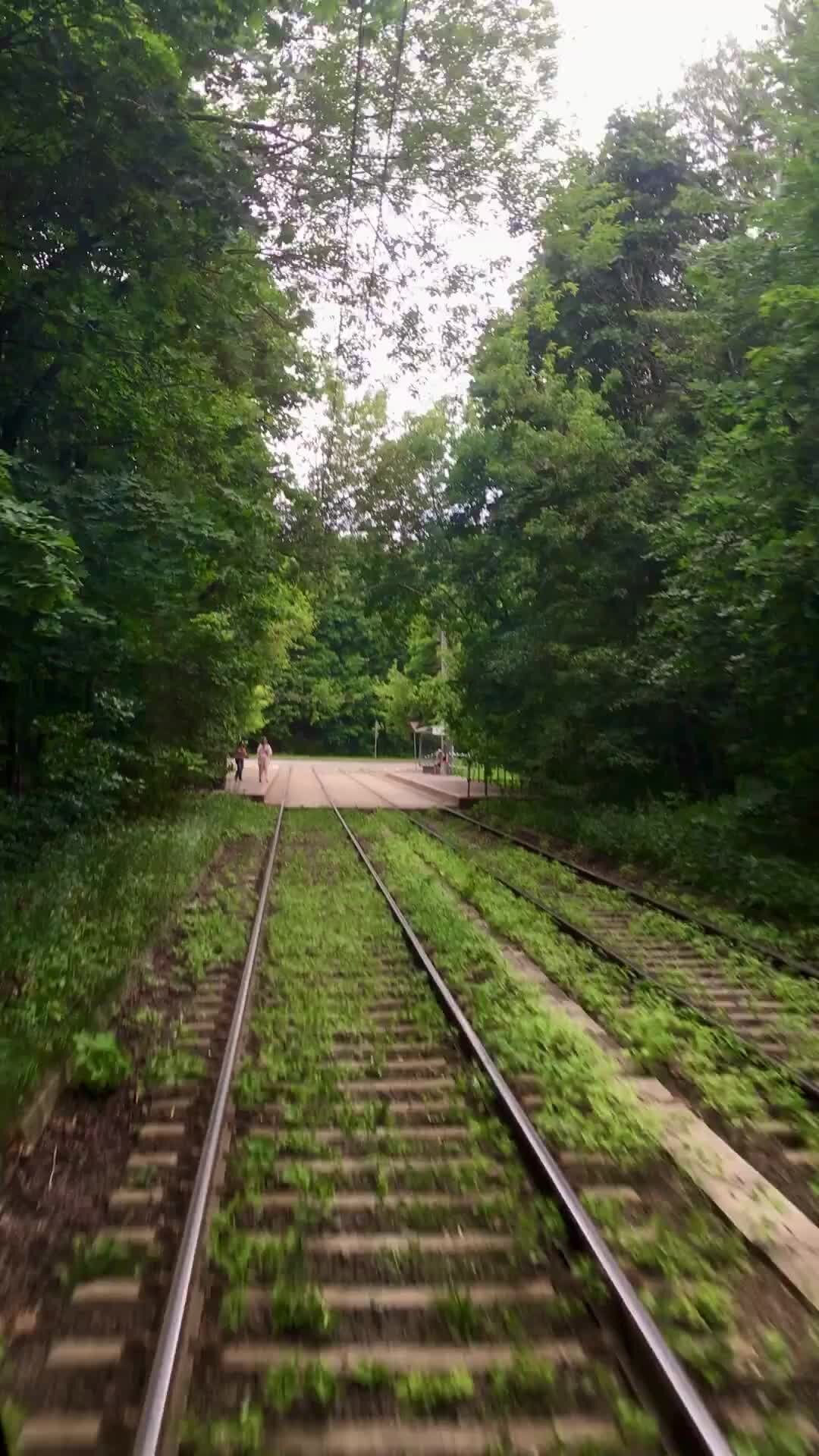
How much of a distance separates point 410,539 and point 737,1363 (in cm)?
2126

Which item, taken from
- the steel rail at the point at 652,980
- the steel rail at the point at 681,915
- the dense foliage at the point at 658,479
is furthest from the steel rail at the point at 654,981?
the dense foliage at the point at 658,479

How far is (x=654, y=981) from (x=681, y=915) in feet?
9.98

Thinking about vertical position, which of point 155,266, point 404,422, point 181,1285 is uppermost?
point 404,422

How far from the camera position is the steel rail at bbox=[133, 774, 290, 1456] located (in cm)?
276

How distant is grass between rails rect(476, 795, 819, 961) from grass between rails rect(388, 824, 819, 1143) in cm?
116

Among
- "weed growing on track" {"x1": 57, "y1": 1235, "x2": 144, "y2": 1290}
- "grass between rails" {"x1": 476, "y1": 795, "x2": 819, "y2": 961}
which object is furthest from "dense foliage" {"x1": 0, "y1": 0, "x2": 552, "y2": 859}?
"grass between rails" {"x1": 476, "y1": 795, "x2": 819, "y2": 961}

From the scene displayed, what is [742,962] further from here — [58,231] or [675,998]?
[58,231]

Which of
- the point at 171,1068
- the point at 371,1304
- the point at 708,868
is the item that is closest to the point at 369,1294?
the point at 371,1304

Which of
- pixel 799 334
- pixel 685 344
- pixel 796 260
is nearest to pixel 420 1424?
pixel 799 334

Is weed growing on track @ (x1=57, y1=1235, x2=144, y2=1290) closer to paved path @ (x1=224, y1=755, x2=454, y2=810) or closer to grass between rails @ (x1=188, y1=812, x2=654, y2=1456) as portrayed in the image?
grass between rails @ (x1=188, y1=812, x2=654, y2=1456)

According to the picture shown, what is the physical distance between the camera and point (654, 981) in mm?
7895

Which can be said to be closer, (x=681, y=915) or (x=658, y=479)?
(x=681, y=915)

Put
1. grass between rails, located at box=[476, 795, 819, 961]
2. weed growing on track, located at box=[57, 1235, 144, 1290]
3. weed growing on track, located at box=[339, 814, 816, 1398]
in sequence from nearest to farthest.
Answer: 1. weed growing on track, located at box=[339, 814, 816, 1398]
2. weed growing on track, located at box=[57, 1235, 144, 1290]
3. grass between rails, located at box=[476, 795, 819, 961]

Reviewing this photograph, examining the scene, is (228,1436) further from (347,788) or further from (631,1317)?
(347,788)
